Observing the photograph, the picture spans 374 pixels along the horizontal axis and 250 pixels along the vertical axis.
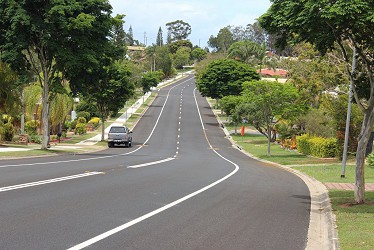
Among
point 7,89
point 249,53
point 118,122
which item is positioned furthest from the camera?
point 249,53

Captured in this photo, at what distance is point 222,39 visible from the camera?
7096 inches

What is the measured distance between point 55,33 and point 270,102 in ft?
54.6

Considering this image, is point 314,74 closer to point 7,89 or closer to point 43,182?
point 7,89

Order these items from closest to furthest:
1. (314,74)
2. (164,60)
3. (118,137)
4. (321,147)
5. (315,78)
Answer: (321,147), (315,78), (314,74), (118,137), (164,60)

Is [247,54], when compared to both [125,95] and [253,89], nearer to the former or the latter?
[125,95]

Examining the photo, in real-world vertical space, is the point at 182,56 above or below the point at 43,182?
above

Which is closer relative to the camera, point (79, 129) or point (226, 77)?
point (79, 129)

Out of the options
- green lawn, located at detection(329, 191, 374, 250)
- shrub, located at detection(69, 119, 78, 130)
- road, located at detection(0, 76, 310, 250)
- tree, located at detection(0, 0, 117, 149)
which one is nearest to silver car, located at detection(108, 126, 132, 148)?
tree, located at detection(0, 0, 117, 149)

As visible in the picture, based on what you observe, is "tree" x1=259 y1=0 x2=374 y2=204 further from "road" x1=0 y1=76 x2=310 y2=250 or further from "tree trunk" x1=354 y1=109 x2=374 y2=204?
"road" x1=0 y1=76 x2=310 y2=250

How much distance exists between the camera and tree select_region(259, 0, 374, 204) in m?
10.0

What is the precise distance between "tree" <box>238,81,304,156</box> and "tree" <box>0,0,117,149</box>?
41.2 ft

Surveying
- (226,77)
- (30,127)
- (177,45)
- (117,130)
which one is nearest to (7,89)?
(117,130)

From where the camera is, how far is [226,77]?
8119 cm

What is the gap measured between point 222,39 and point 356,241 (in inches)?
6935
